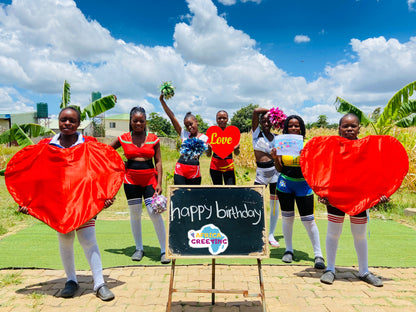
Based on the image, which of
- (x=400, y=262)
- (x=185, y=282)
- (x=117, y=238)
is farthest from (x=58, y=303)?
(x=400, y=262)

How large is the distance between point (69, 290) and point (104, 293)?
388mm

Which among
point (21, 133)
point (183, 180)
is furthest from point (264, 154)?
point (21, 133)

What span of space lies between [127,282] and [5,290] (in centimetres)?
123

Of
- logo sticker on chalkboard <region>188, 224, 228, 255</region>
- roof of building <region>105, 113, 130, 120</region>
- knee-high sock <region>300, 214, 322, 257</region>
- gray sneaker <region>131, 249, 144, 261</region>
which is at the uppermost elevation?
roof of building <region>105, 113, 130, 120</region>

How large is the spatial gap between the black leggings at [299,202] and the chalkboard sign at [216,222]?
113 centimetres

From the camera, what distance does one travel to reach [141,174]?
4.17m

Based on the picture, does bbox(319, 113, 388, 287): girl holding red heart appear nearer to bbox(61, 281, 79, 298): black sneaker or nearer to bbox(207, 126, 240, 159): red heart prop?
bbox(207, 126, 240, 159): red heart prop

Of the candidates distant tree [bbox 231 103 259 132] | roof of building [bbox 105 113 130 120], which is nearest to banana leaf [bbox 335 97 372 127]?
distant tree [bbox 231 103 259 132]

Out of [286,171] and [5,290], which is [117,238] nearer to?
[5,290]

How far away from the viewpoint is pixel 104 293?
3.14 meters

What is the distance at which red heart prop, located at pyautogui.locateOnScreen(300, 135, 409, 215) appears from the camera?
3410 mm

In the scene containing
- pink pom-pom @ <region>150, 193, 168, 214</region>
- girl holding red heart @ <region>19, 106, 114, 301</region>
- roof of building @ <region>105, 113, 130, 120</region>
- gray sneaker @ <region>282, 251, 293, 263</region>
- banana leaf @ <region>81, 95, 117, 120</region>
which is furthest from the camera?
roof of building @ <region>105, 113, 130, 120</region>

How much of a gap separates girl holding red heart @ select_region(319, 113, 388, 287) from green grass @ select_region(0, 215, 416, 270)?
2.04ft

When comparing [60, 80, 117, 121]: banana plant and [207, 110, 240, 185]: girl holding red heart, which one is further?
[60, 80, 117, 121]: banana plant
